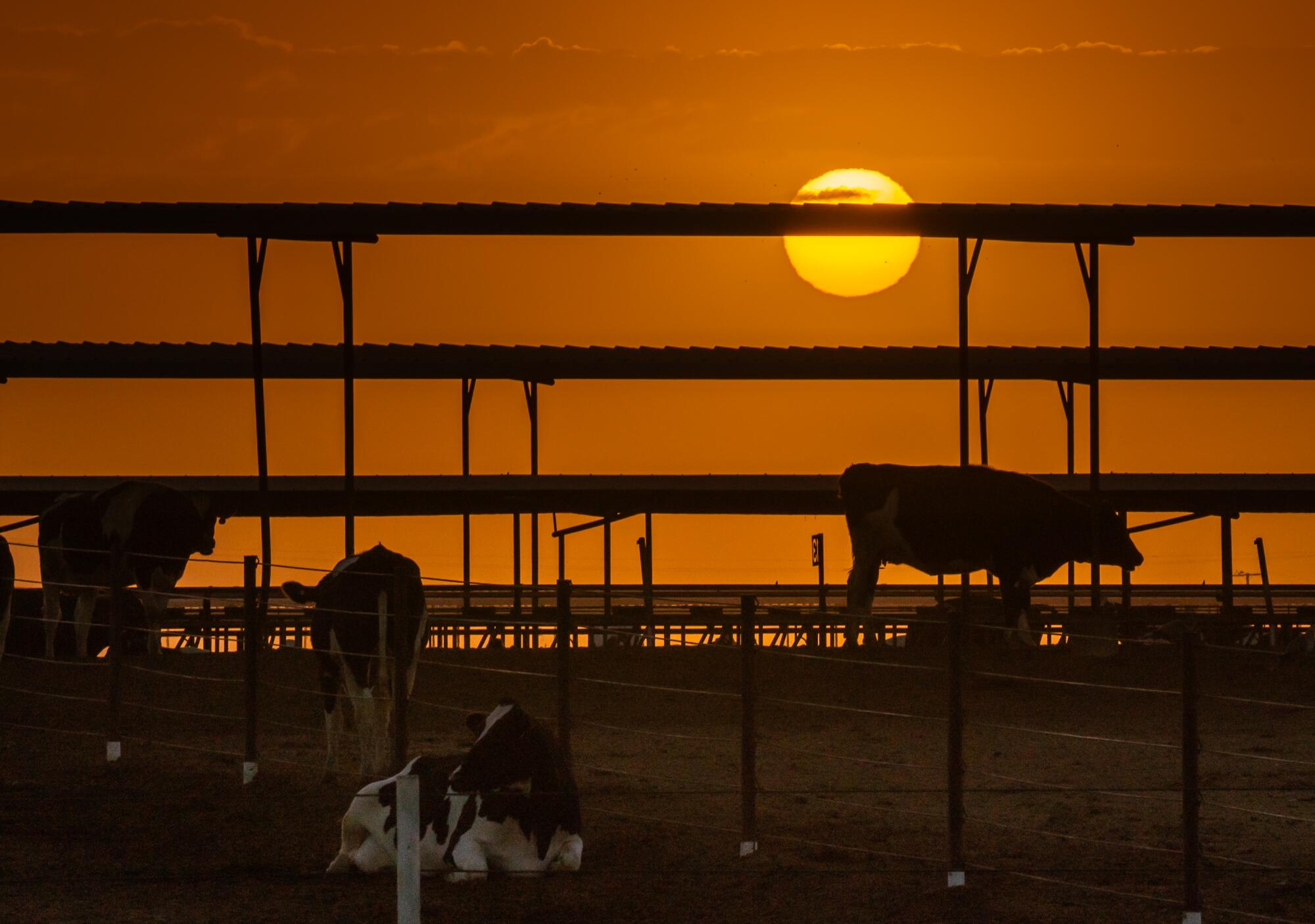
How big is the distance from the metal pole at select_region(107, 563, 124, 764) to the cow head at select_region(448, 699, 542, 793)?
382cm

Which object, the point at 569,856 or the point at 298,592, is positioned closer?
the point at 569,856

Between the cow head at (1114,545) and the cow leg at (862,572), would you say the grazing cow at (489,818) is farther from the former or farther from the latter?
the cow head at (1114,545)

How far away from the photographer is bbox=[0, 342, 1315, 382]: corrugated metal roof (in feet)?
90.4

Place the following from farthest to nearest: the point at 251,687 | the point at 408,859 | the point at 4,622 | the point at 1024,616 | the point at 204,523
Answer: the point at 204,523 < the point at 1024,616 < the point at 4,622 < the point at 251,687 < the point at 408,859

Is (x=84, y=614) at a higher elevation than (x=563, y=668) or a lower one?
lower

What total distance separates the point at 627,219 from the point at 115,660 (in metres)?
7.54

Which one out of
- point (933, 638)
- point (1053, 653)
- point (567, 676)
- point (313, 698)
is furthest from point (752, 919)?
point (933, 638)

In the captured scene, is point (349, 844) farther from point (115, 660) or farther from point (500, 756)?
point (115, 660)

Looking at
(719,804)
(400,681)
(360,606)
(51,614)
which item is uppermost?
(360,606)

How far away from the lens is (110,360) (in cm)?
2775

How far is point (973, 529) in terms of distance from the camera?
73.8 feet

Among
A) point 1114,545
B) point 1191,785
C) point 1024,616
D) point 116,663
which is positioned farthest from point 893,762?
point 1114,545

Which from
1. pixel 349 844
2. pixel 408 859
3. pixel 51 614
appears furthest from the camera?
pixel 51 614

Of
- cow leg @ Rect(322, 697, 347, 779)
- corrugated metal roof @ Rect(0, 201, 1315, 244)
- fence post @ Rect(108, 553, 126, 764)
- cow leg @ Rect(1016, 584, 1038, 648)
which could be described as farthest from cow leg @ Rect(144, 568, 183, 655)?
cow leg @ Rect(322, 697, 347, 779)
